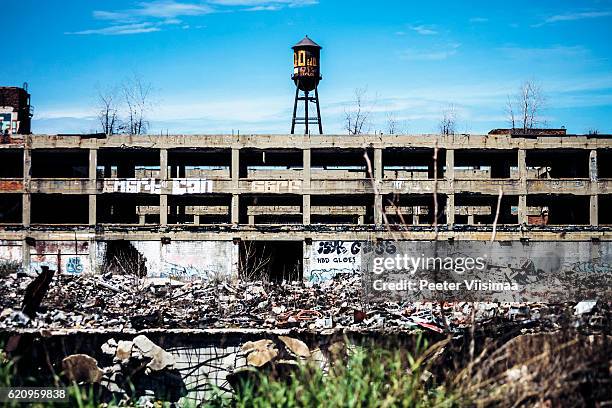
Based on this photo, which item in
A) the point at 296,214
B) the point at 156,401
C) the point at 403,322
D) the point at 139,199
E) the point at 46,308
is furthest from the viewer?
the point at 296,214

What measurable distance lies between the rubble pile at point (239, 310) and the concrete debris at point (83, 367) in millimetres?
2471

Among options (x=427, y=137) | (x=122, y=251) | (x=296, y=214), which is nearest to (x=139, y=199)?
(x=122, y=251)

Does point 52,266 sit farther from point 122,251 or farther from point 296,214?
point 296,214

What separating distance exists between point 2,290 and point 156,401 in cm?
1085

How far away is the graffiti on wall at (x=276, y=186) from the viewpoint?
33562 millimetres

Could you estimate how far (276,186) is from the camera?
33656mm

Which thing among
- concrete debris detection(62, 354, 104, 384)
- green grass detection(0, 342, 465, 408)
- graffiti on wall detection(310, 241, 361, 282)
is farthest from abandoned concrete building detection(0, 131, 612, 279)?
green grass detection(0, 342, 465, 408)

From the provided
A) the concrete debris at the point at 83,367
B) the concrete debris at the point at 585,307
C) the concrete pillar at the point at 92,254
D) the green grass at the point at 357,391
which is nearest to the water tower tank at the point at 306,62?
the concrete pillar at the point at 92,254

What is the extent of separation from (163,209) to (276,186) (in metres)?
5.51

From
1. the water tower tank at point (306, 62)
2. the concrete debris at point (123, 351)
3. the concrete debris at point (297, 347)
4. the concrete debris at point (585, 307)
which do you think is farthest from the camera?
the water tower tank at point (306, 62)

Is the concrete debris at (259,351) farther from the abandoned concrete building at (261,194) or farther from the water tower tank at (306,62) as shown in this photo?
the water tower tank at (306,62)

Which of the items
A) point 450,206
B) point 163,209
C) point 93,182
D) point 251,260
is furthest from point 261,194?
point 450,206

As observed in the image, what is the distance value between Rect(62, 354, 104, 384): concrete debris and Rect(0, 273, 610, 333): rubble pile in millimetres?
2471

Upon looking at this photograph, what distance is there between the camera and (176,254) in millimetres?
32344
